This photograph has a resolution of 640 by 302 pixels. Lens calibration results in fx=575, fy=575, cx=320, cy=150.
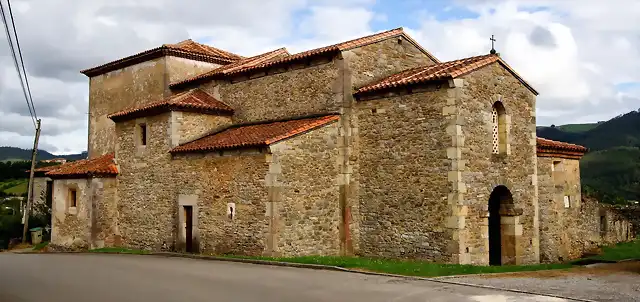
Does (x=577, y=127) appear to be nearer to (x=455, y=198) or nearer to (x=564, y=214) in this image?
→ (x=564, y=214)

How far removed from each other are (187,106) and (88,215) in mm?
6139

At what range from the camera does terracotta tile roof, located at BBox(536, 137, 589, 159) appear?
69.8 ft

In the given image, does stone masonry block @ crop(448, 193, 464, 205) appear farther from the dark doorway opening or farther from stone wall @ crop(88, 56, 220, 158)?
stone wall @ crop(88, 56, 220, 158)

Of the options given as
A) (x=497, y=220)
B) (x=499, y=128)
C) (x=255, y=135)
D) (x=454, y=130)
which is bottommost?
(x=497, y=220)

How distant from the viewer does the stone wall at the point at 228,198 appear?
57.4 feet

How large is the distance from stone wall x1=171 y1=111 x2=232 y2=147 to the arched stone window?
32.8ft

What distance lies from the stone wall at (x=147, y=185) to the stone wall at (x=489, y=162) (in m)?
10.1

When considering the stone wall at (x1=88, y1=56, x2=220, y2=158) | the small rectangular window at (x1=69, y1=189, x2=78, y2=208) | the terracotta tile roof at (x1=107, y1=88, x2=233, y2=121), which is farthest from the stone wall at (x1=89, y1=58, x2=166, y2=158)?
the small rectangular window at (x1=69, y1=189, x2=78, y2=208)

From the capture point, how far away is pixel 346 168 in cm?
1872

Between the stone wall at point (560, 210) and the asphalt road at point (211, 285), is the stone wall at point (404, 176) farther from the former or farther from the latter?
the stone wall at point (560, 210)

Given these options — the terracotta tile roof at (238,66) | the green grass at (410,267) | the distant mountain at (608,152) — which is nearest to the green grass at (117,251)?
the green grass at (410,267)

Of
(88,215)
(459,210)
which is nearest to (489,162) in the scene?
(459,210)

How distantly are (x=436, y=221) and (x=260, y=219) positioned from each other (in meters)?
5.21

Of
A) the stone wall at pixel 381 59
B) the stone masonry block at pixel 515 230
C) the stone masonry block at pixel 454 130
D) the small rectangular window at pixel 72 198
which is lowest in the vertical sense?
the stone masonry block at pixel 515 230
